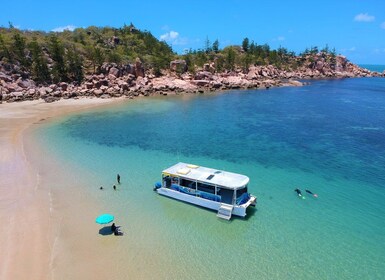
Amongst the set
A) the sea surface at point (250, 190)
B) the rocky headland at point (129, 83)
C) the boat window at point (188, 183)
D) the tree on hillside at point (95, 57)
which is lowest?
the sea surface at point (250, 190)

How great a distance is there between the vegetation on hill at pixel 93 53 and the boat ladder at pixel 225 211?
90.9 m

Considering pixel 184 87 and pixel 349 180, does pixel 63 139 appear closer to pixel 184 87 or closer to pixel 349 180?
pixel 349 180

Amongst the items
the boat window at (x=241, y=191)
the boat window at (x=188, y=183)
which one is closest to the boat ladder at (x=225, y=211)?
the boat window at (x=241, y=191)

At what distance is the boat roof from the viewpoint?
27.0 meters

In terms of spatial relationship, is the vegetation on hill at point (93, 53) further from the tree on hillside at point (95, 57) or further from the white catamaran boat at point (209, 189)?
the white catamaran boat at point (209, 189)

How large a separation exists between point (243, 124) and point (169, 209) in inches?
1502

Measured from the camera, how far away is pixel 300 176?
3475 centimetres

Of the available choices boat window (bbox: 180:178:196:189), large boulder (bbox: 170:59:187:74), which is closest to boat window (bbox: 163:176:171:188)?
boat window (bbox: 180:178:196:189)

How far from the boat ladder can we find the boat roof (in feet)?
5.89

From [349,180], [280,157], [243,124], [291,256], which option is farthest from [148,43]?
[291,256]

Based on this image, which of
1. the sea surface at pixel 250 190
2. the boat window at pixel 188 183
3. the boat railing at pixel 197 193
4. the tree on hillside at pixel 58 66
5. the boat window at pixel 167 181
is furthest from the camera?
the tree on hillside at pixel 58 66

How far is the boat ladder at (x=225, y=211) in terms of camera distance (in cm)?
2600

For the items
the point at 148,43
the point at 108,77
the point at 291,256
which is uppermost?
the point at 148,43

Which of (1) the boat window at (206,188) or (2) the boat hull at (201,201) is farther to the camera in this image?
(1) the boat window at (206,188)
